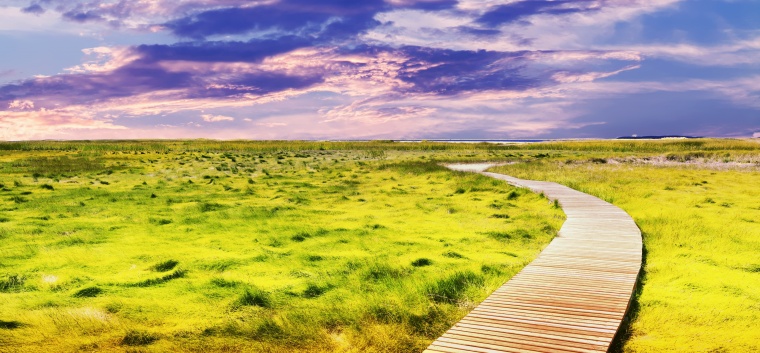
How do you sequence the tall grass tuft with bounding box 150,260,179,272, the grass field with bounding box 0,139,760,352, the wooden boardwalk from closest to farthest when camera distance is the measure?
the wooden boardwalk, the grass field with bounding box 0,139,760,352, the tall grass tuft with bounding box 150,260,179,272

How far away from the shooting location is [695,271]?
959cm

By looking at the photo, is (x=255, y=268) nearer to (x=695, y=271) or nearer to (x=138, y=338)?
(x=138, y=338)

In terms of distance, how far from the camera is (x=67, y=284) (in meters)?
9.35

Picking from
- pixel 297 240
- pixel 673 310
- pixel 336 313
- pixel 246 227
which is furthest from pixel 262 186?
pixel 673 310

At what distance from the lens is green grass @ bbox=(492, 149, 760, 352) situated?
264 inches

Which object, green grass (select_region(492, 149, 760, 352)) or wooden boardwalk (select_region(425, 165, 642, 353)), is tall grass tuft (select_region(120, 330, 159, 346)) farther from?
green grass (select_region(492, 149, 760, 352))

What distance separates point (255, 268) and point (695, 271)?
28.4ft

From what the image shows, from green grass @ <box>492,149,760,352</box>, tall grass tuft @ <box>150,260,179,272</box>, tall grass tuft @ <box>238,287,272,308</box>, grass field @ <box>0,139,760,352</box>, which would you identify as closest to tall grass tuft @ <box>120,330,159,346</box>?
grass field @ <box>0,139,760,352</box>

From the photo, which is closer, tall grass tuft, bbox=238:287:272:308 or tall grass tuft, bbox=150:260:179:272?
tall grass tuft, bbox=238:287:272:308

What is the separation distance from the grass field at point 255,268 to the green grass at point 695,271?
2.39 meters

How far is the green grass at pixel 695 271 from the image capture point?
6.70 metres

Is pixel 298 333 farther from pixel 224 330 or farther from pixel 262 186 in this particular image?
pixel 262 186

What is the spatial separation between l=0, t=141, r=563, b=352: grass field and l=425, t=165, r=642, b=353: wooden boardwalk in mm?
755

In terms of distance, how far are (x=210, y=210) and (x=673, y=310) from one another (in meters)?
15.0
